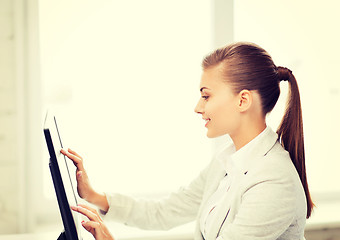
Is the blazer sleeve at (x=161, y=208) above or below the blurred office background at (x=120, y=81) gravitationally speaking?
below

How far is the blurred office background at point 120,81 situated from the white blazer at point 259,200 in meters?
0.51

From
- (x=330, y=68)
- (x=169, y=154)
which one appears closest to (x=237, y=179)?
(x=169, y=154)

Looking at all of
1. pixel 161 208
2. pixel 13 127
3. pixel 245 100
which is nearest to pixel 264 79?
pixel 245 100

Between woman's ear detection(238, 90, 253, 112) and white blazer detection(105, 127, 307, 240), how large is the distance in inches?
4.4

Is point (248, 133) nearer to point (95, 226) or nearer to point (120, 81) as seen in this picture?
point (95, 226)

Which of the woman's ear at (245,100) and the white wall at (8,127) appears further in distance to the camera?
the white wall at (8,127)

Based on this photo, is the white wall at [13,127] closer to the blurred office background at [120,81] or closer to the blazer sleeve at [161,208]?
the blurred office background at [120,81]

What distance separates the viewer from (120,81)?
2047mm

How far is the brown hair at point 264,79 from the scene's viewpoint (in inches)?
53.2

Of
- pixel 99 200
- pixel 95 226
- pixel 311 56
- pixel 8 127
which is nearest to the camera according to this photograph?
pixel 95 226

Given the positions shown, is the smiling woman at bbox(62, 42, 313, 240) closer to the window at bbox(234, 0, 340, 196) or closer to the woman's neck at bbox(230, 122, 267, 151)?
the woman's neck at bbox(230, 122, 267, 151)

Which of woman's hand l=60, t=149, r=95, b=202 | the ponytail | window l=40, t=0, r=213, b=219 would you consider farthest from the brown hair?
window l=40, t=0, r=213, b=219

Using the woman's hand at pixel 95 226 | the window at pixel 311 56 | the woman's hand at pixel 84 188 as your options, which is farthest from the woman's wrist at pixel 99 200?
the window at pixel 311 56

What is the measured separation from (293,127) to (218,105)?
0.83 feet
